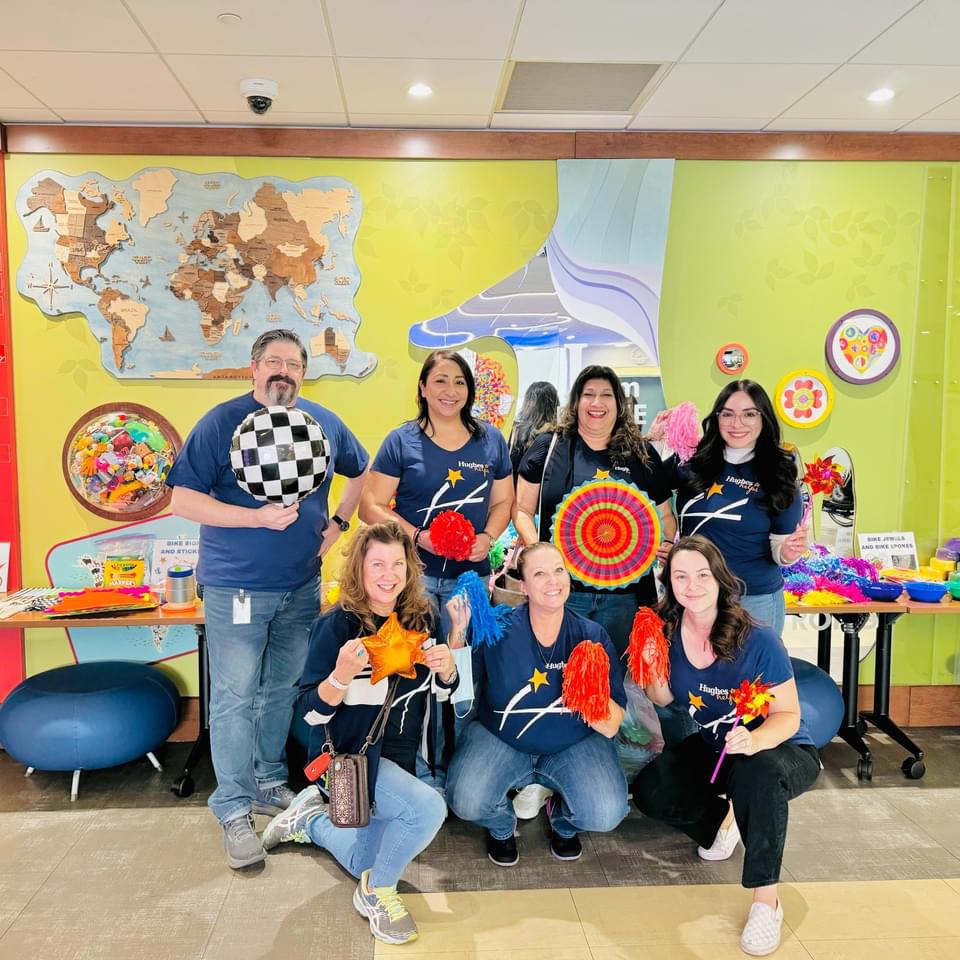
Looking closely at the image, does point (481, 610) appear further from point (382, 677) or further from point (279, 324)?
point (279, 324)

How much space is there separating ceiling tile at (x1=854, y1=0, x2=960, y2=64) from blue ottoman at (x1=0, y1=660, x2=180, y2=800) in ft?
12.7

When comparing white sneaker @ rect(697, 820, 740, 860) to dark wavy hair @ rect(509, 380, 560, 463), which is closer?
white sneaker @ rect(697, 820, 740, 860)

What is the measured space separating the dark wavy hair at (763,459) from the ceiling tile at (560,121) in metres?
1.48

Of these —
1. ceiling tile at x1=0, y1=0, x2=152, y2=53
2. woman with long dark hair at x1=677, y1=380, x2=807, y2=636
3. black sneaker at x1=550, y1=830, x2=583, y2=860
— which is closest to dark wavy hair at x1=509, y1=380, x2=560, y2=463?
woman with long dark hair at x1=677, y1=380, x2=807, y2=636

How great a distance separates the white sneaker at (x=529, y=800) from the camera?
10.1 feet

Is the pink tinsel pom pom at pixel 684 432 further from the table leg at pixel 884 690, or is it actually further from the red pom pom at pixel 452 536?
the table leg at pixel 884 690

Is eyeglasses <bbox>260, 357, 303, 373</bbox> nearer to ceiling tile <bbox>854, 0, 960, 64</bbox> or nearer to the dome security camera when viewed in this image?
the dome security camera

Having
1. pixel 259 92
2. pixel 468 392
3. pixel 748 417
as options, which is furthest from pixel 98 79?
pixel 748 417

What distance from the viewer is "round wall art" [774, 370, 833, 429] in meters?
4.11

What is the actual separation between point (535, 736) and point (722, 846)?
0.76 meters

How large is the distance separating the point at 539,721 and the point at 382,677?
666 mm

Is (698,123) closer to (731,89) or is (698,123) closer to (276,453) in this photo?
(731,89)

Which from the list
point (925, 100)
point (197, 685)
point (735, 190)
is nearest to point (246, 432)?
point (197, 685)

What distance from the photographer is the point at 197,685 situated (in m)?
4.04
